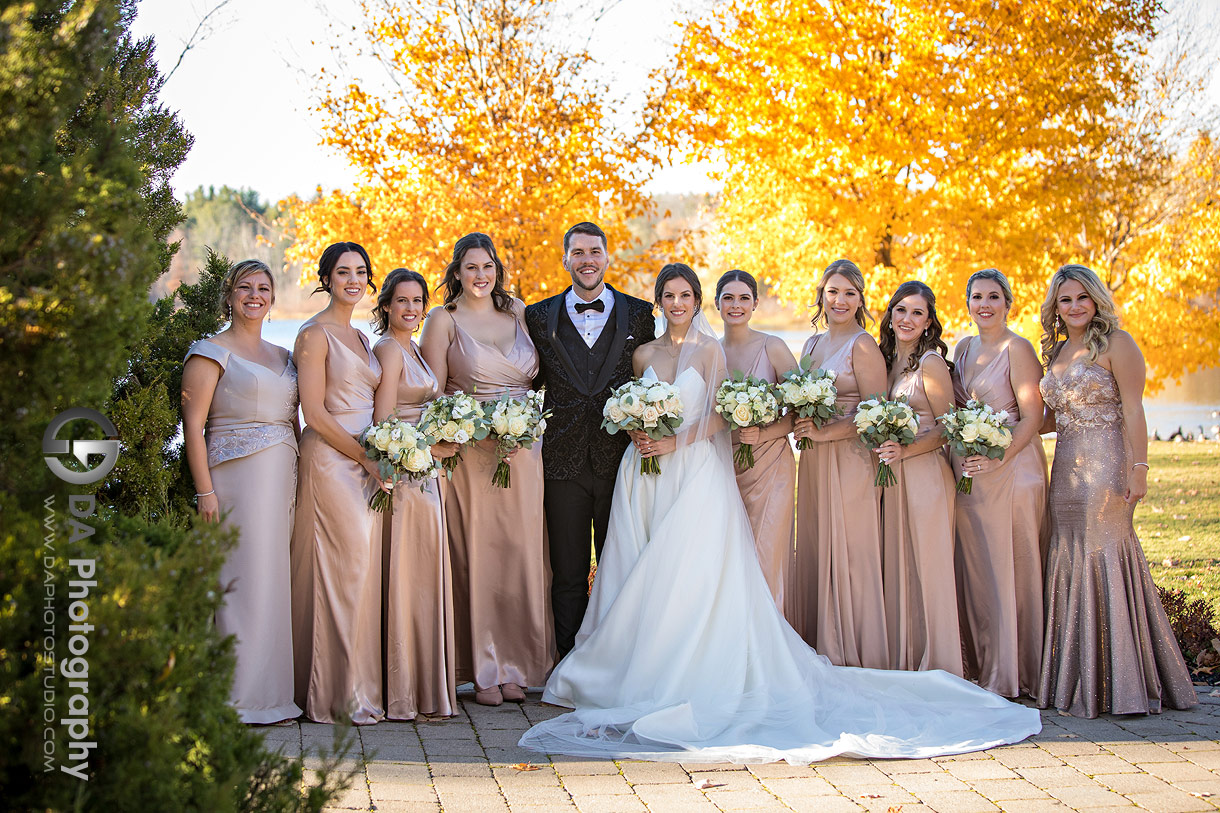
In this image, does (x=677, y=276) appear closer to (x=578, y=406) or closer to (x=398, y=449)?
(x=578, y=406)

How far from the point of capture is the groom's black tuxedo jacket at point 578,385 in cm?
625

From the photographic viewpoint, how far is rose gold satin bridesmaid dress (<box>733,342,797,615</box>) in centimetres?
623

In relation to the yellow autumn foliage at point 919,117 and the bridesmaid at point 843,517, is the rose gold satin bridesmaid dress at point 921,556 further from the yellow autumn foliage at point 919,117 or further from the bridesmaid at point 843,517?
the yellow autumn foliage at point 919,117

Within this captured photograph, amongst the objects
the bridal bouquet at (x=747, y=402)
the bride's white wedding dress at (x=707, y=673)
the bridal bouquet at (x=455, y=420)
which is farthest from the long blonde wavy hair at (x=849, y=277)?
the bridal bouquet at (x=455, y=420)

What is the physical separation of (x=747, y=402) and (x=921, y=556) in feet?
5.08

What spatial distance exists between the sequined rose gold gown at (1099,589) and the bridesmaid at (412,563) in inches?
141

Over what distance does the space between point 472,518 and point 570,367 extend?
1132mm

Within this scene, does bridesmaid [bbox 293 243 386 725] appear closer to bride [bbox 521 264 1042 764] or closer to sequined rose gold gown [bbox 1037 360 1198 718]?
bride [bbox 521 264 1042 764]

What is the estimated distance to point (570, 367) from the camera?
247 inches

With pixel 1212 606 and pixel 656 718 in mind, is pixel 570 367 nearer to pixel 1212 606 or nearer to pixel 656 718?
pixel 656 718

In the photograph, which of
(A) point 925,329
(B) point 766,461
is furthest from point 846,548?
(A) point 925,329

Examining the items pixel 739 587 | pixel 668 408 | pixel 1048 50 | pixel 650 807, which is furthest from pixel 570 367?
pixel 1048 50

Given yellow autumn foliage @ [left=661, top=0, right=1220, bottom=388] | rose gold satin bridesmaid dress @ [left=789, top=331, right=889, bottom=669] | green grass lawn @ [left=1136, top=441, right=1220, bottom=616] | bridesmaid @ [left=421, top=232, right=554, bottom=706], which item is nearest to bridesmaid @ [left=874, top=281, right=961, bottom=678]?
rose gold satin bridesmaid dress @ [left=789, top=331, right=889, bottom=669]

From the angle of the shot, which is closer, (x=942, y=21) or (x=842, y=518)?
(x=842, y=518)
